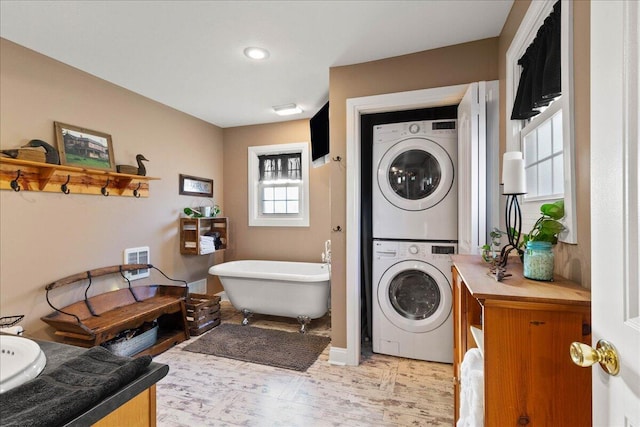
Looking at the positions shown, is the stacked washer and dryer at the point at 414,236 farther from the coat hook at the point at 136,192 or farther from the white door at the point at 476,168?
the coat hook at the point at 136,192

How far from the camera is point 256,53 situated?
2.28m

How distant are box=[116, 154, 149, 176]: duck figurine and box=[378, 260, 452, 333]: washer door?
8.21ft

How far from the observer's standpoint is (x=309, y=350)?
266 centimetres

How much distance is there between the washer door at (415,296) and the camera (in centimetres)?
238

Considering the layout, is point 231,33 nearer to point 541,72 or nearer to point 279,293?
point 541,72

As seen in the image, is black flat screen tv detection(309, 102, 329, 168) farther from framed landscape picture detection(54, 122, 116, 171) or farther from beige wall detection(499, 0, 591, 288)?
beige wall detection(499, 0, 591, 288)

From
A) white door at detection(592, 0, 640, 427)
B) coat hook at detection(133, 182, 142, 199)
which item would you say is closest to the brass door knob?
white door at detection(592, 0, 640, 427)

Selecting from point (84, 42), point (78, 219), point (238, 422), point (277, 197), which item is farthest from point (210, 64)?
point (238, 422)

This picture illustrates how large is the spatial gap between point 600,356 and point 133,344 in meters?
2.92

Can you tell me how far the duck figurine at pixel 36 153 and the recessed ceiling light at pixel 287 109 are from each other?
81.6 inches

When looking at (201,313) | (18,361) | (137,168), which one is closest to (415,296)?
(201,313)

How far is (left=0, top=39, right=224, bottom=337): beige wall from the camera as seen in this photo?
2.08 metres

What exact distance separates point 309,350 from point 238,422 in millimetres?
980

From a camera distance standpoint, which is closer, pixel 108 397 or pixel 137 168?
pixel 108 397
